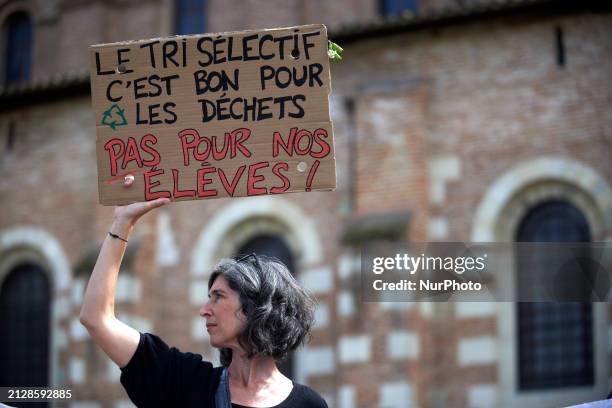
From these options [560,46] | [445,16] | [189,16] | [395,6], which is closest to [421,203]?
[445,16]

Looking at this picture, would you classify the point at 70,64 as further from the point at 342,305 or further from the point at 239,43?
the point at 239,43

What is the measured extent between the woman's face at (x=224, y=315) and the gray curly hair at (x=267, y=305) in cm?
2

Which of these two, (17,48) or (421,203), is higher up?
(17,48)

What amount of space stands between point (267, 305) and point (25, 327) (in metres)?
14.4

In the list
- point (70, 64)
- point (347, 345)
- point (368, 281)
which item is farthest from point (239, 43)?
point (70, 64)

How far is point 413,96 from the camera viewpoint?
52.2ft

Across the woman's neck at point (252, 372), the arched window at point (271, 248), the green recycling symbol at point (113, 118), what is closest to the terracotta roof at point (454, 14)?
the arched window at point (271, 248)

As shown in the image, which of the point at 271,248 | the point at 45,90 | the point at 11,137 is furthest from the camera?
the point at 11,137

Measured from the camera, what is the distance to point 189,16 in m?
19.8

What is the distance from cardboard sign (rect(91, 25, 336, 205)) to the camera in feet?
17.1

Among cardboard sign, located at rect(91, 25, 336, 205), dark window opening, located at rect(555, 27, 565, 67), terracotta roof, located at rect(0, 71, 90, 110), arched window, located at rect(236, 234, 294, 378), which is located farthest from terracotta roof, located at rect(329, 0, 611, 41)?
cardboard sign, located at rect(91, 25, 336, 205)

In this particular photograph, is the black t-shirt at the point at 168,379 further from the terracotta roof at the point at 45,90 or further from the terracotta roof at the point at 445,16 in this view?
the terracotta roof at the point at 45,90

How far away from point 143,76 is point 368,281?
1421 millimetres

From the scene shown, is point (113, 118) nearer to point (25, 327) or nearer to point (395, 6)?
point (395, 6)
